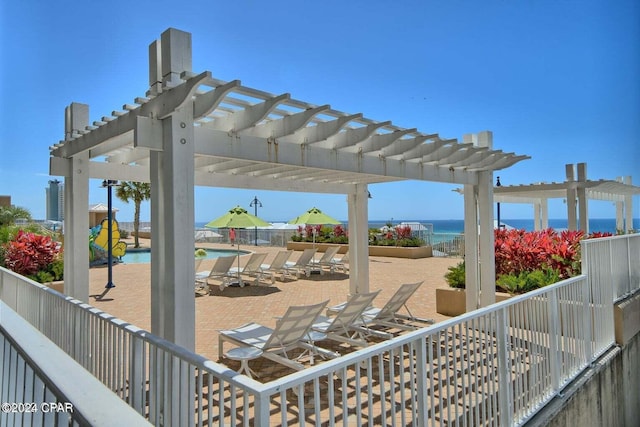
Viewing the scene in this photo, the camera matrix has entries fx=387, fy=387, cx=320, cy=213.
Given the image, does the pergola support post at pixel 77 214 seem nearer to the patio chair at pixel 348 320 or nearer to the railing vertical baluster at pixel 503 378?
the patio chair at pixel 348 320

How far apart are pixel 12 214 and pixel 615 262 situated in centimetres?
2154

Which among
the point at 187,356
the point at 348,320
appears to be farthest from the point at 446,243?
the point at 187,356

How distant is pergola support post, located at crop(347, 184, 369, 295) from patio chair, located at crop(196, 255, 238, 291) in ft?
12.7

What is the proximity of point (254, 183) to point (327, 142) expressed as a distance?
121 inches

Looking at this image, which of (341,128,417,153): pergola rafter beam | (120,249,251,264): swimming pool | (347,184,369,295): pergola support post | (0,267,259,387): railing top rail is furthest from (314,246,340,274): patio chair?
(0,267,259,387): railing top rail

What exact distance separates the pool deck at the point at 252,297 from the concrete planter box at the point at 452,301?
23 centimetres

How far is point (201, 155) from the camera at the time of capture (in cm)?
422

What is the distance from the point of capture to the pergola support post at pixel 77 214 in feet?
17.6

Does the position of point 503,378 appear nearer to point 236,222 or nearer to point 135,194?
point 236,222

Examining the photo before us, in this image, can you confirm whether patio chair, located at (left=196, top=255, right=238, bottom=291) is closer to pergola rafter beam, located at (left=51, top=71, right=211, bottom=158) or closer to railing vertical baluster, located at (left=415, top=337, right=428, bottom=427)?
pergola rafter beam, located at (left=51, top=71, right=211, bottom=158)

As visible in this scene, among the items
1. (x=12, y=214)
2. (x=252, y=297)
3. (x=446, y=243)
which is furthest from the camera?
(x=446, y=243)

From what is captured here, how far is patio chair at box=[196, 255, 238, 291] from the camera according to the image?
431 inches

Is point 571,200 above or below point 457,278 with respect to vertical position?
above

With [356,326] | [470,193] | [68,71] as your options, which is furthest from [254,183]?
[68,71]
